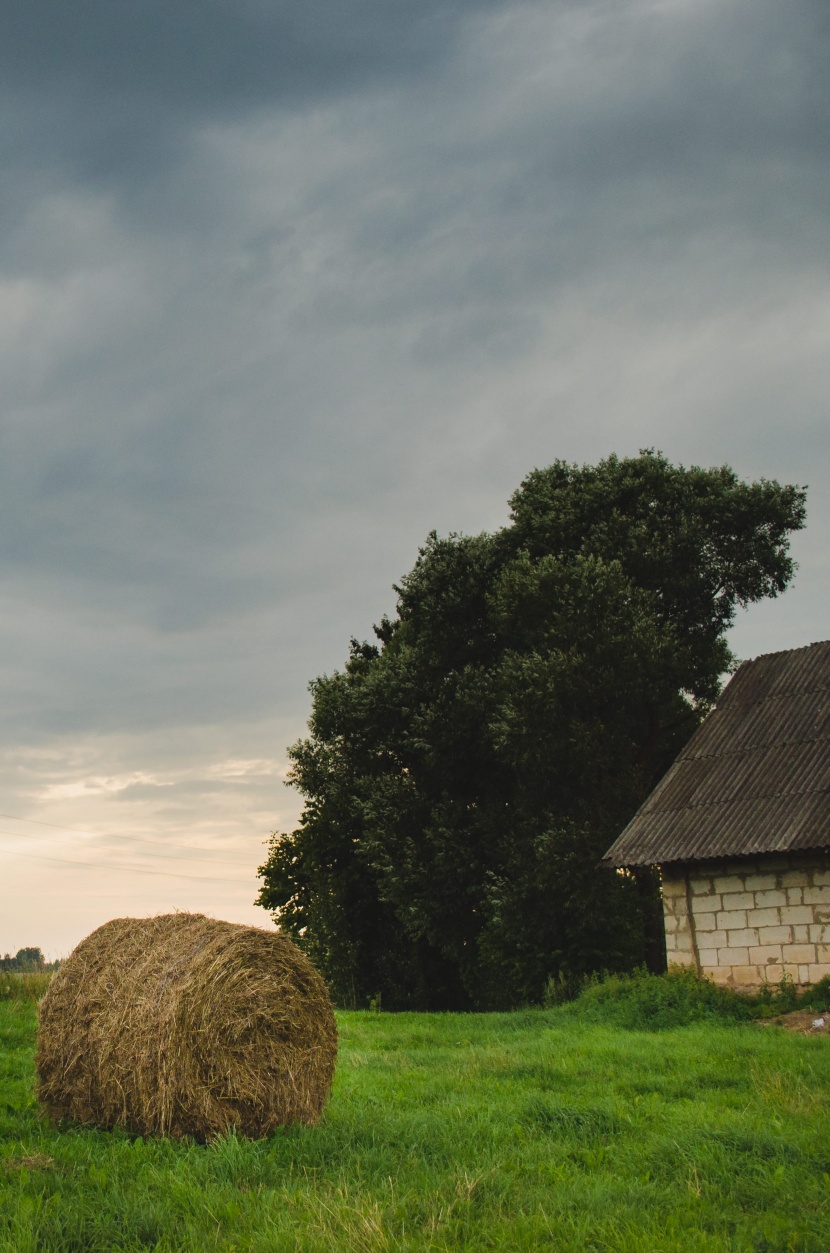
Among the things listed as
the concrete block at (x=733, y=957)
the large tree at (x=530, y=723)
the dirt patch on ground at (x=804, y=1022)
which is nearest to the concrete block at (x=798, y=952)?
the concrete block at (x=733, y=957)

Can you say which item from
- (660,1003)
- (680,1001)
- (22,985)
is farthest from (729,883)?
(22,985)

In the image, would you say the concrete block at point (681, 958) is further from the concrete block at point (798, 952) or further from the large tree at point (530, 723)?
the large tree at point (530, 723)

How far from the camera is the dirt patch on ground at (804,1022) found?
14633mm

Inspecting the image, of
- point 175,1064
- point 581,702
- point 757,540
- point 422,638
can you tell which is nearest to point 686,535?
point 757,540

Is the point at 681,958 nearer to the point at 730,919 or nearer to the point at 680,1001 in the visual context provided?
the point at 730,919

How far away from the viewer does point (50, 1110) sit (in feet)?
28.0

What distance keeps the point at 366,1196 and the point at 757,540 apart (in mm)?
24307

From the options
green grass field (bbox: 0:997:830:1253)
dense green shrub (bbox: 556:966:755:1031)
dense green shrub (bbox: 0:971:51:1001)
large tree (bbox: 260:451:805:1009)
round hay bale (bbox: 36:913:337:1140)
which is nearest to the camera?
green grass field (bbox: 0:997:830:1253)

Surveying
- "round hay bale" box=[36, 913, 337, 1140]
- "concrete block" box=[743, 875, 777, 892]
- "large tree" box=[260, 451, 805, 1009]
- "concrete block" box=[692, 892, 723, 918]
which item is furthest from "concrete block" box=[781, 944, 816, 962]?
"round hay bale" box=[36, 913, 337, 1140]

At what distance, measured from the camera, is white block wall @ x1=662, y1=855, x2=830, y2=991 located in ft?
57.2

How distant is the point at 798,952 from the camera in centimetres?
1750

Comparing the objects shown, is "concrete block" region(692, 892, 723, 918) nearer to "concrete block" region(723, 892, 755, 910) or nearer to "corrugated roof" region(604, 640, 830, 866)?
"concrete block" region(723, 892, 755, 910)

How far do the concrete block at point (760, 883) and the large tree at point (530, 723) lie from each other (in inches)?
206

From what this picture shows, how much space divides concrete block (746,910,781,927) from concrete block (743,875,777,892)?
0.38 m
